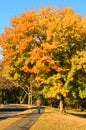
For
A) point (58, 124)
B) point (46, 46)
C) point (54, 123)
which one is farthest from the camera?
point (46, 46)

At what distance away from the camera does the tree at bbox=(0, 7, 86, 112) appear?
50.0 metres

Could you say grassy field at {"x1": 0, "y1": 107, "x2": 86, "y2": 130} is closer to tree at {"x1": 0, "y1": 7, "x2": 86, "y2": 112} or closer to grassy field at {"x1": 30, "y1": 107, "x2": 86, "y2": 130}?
grassy field at {"x1": 30, "y1": 107, "x2": 86, "y2": 130}

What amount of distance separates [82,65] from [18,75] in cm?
846

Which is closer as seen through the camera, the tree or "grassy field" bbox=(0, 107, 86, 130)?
"grassy field" bbox=(0, 107, 86, 130)

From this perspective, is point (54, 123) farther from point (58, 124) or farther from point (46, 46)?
point (46, 46)

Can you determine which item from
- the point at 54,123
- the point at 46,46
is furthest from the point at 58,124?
the point at 46,46

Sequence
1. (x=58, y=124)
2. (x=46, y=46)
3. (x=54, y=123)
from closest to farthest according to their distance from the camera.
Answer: (x=58, y=124) < (x=54, y=123) < (x=46, y=46)

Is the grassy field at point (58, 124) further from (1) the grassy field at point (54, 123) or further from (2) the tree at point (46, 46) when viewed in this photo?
(2) the tree at point (46, 46)

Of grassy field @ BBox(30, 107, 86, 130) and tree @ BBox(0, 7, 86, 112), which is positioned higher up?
tree @ BBox(0, 7, 86, 112)

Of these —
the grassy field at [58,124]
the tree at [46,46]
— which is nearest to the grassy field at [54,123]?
the grassy field at [58,124]

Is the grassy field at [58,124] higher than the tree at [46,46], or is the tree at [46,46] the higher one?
the tree at [46,46]

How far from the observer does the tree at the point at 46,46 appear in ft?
164

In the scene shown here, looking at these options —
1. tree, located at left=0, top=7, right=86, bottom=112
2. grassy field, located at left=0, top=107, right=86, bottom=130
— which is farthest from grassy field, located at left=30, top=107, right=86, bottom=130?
tree, located at left=0, top=7, right=86, bottom=112

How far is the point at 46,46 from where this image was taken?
49.5 meters
